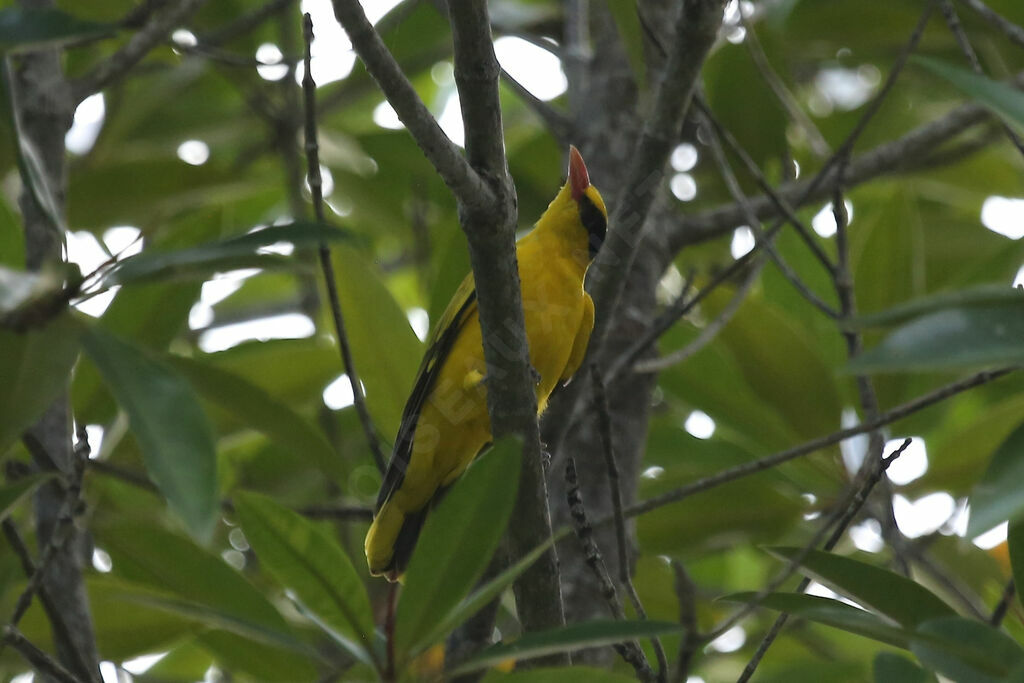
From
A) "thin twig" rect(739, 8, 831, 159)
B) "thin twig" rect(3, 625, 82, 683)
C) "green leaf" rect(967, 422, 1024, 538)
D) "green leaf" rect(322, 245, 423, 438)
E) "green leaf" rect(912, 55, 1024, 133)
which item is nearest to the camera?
"green leaf" rect(967, 422, 1024, 538)

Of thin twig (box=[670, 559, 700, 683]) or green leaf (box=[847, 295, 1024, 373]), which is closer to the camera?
green leaf (box=[847, 295, 1024, 373])

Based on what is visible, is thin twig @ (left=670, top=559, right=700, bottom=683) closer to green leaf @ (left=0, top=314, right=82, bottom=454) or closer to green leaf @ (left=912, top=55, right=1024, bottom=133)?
green leaf @ (left=912, top=55, right=1024, bottom=133)

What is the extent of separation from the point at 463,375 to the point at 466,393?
2.9 inches

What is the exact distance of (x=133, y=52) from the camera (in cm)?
306

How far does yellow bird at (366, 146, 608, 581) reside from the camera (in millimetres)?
3125

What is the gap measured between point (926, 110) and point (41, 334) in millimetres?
3896

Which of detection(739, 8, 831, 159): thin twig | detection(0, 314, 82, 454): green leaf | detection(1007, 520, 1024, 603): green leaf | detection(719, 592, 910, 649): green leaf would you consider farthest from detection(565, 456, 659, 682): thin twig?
Answer: detection(739, 8, 831, 159): thin twig

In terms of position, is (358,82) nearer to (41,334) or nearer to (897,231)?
(897,231)

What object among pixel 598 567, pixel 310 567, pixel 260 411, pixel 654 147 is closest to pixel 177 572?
pixel 260 411

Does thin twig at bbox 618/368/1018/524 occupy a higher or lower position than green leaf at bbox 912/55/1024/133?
lower

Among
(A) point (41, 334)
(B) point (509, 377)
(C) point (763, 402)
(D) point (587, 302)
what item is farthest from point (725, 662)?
(A) point (41, 334)

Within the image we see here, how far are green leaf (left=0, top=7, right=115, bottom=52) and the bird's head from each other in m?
1.87

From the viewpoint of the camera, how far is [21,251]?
9.34ft

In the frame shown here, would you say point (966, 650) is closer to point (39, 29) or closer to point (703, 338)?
point (703, 338)
